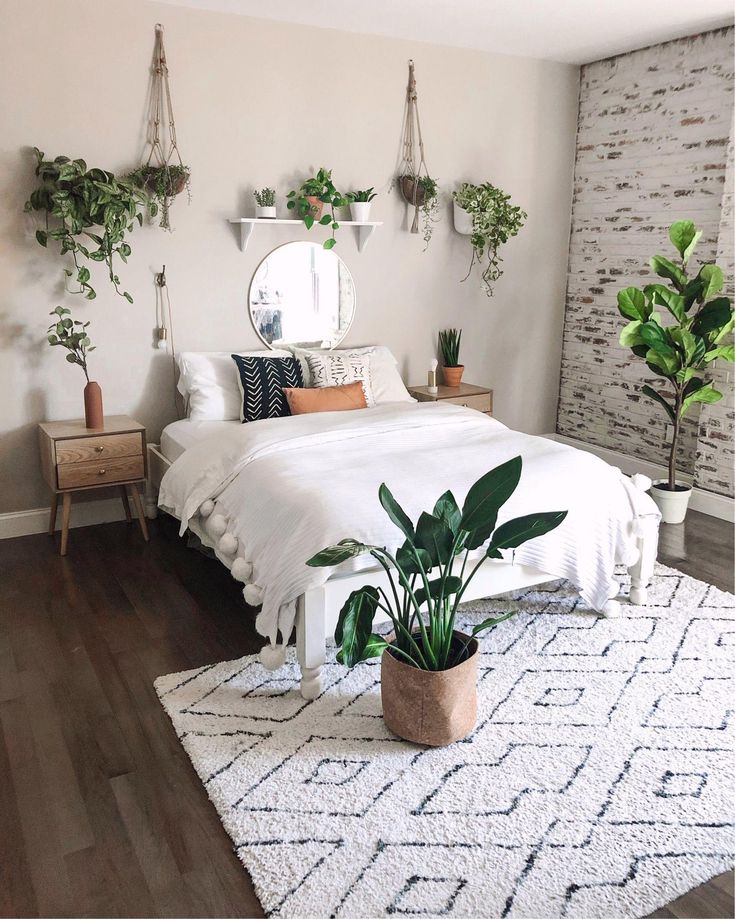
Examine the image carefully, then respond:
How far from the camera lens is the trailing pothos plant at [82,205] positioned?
3.82 meters

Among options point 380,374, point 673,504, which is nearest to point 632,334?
point 673,504

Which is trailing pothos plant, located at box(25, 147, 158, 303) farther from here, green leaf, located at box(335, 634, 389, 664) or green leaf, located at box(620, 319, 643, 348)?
green leaf, located at box(620, 319, 643, 348)

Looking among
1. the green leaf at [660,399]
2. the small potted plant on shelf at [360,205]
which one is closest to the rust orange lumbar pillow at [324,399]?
the small potted plant on shelf at [360,205]

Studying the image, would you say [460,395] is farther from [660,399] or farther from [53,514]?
[53,514]

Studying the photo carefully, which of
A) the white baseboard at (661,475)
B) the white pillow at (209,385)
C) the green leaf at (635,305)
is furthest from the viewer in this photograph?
the white baseboard at (661,475)

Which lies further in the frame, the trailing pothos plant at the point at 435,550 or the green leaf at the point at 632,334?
the green leaf at the point at 632,334

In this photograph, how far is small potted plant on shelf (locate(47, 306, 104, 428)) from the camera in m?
4.01

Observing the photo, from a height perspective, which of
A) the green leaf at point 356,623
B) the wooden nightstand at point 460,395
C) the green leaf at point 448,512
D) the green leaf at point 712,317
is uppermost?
the green leaf at point 712,317

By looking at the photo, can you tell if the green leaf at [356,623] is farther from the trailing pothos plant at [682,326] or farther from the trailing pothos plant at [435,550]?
the trailing pothos plant at [682,326]

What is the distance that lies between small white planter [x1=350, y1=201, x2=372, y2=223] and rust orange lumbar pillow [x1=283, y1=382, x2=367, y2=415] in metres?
1.11

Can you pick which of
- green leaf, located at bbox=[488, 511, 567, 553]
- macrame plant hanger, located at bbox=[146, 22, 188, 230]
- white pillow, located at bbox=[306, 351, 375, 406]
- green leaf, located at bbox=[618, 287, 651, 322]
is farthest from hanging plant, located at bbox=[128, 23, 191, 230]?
green leaf, located at bbox=[488, 511, 567, 553]

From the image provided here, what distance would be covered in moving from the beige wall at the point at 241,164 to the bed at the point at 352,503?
3.17ft

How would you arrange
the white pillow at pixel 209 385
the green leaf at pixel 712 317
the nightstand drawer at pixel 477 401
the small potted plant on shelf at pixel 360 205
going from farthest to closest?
the nightstand drawer at pixel 477 401 < the small potted plant on shelf at pixel 360 205 < the white pillow at pixel 209 385 < the green leaf at pixel 712 317

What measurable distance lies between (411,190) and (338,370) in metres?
1.34
